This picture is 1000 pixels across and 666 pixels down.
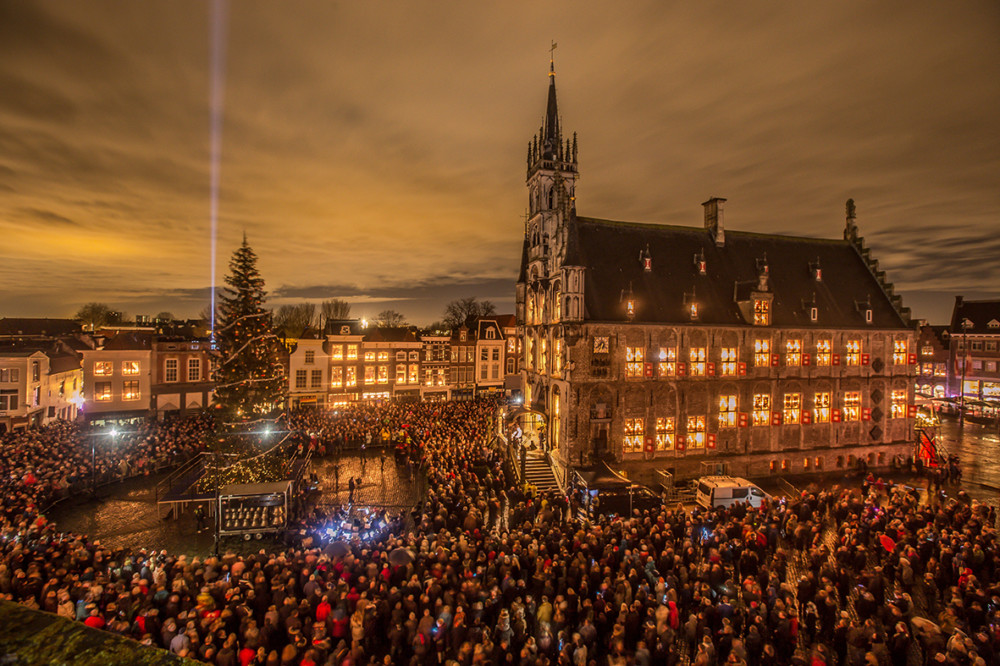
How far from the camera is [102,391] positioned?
47.1 m

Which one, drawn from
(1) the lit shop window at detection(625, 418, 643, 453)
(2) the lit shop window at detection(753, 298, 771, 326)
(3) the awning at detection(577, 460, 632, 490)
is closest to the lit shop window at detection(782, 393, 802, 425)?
(2) the lit shop window at detection(753, 298, 771, 326)

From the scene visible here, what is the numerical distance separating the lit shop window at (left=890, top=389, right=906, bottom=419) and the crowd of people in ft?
55.2

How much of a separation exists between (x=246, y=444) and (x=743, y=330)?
30567 mm

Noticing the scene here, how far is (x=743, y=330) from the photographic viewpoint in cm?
3284

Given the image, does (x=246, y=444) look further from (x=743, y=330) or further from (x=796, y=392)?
(x=796, y=392)

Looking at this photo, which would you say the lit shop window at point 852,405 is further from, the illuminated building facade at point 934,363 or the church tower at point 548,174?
the illuminated building facade at point 934,363

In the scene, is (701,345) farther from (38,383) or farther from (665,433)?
(38,383)

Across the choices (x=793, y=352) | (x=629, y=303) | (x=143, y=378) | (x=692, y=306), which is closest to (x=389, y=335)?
(x=143, y=378)

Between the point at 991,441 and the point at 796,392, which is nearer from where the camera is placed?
the point at 796,392

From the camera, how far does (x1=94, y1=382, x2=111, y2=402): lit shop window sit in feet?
154

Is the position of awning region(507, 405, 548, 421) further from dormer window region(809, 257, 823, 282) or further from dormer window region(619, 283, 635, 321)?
dormer window region(809, 257, 823, 282)

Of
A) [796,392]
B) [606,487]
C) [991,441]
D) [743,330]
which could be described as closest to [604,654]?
[606,487]

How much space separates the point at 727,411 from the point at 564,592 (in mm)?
21554

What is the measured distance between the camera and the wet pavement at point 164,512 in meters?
21.3
